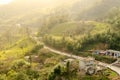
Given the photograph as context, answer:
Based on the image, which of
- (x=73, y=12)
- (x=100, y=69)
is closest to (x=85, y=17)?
(x=73, y=12)

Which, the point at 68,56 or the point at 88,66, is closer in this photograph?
the point at 88,66

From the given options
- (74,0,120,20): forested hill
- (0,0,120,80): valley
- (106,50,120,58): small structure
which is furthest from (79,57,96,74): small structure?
(74,0,120,20): forested hill

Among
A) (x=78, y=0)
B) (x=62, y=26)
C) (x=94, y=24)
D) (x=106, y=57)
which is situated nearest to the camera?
(x=106, y=57)

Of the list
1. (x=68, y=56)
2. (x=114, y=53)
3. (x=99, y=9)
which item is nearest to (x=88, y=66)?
(x=114, y=53)

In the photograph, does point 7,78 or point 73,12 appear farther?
point 73,12

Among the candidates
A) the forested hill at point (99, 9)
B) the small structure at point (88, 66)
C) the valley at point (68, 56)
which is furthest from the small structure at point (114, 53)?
the forested hill at point (99, 9)

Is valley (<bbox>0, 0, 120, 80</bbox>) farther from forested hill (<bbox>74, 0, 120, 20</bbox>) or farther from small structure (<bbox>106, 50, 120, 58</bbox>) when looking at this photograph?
forested hill (<bbox>74, 0, 120, 20</bbox>)

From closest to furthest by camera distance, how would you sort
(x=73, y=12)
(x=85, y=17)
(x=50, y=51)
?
1. (x=50, y=51)
2. (x=85, y=17)
3. (x=73, y=12)

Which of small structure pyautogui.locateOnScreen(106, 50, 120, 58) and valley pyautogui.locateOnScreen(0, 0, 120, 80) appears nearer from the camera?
valley pyautogui.locateOnScreen(0, 0, 120, 80)

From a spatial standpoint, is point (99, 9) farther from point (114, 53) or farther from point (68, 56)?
point (114, 53)

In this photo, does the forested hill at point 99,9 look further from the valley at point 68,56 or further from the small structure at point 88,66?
the small structure at point 88,66

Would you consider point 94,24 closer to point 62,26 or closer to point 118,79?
point 62,26
